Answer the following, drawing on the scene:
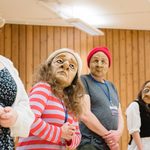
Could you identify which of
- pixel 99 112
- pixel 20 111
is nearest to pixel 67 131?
pixel 20 111

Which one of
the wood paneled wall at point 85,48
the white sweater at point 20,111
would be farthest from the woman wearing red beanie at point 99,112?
the wood paneled wall at point 85,48

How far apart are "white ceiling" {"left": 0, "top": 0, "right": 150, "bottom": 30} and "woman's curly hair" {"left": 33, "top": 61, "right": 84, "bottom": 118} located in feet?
10.2

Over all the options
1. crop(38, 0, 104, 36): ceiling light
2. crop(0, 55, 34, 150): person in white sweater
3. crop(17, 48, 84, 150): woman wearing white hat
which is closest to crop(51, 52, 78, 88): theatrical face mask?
crop(17, 48, 84, 150): woman wearing white hat

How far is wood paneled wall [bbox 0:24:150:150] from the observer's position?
22.3 ft

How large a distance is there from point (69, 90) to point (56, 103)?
0.22m

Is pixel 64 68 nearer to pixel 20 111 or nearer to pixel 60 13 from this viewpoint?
pixel 20 111

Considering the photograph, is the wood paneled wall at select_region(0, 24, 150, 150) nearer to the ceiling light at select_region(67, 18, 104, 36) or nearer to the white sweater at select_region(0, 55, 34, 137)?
the ceiling light at select_region(67, 18, 104, 36)

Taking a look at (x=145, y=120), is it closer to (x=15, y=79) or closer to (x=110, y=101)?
(x=110, y=101)

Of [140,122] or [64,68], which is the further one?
[140,122]

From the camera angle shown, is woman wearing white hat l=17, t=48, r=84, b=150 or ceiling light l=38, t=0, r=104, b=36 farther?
ceiling light l=38, t=0, r=104, b=36

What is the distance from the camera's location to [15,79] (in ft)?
5.51

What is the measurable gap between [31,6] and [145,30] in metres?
2.50

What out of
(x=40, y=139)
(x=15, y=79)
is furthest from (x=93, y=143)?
(x=15, y=79)

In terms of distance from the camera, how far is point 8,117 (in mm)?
1536
